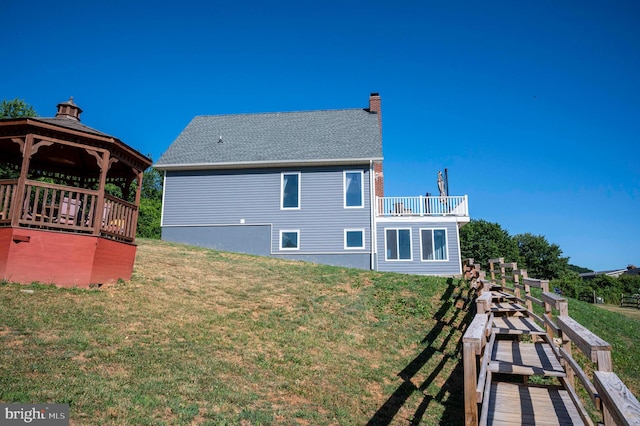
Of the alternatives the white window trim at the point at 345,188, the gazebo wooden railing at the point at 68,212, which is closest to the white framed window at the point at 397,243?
the white window trim at the point at 345,188

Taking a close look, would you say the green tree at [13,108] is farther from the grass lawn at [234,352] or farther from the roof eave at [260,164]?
the grass lawn at [234,352]

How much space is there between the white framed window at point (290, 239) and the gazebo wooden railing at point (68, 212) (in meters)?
10.1

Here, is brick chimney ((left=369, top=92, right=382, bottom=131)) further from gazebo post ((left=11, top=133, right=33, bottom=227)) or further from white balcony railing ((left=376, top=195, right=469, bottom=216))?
gazebo post ((left=11, top=133, right=33, bottom=227))

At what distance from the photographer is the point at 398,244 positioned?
68.5 feet

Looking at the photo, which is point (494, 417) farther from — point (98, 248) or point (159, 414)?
point (98, 248)

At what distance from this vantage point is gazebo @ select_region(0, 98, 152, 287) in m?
8.96

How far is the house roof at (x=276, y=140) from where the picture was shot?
21328 millimetres

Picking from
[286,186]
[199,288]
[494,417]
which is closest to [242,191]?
[286,186]

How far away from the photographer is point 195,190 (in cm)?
2194

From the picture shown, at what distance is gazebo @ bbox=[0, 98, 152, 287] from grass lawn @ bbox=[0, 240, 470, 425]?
527mm

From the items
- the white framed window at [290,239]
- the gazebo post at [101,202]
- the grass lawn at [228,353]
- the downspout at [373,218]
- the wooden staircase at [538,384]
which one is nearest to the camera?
the wooden staircase at [538,384]

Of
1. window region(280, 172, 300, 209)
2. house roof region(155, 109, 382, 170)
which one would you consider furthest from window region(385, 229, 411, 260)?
window region(280, 172, 300, 209)

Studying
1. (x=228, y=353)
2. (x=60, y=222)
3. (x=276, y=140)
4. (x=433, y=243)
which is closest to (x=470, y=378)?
(x=228, y=353)

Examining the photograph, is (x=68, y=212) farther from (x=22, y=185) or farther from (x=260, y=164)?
(x=260, y=164)
